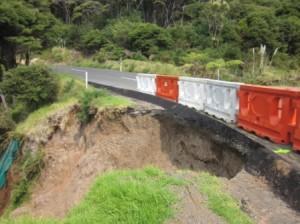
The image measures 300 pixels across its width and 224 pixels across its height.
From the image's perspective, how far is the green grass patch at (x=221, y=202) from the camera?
15.5 feet

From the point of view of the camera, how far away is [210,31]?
149 ft

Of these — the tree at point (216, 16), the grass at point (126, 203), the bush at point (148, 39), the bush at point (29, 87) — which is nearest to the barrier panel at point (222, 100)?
the grass at point (126, 203)

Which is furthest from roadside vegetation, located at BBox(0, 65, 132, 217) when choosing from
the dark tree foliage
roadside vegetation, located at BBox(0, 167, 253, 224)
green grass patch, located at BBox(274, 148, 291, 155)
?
Answer: roadside vegetation, located at BBox(0, 167, 253, 224)

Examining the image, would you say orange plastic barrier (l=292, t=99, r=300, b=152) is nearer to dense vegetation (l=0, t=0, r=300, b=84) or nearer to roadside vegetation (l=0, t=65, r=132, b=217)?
roadside vegetation (l=0, t=65, r=132, b=217)

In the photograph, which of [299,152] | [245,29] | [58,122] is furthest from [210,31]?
[299,152]

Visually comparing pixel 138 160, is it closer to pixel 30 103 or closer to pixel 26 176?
pixel 26 176

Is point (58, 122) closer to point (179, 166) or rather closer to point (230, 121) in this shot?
point (179, 166)

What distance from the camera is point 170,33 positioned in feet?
152

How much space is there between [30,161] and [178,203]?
11.2 metres

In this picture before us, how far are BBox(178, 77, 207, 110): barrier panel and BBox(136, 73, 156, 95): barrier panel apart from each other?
323cm

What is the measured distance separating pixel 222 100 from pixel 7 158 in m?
10.4

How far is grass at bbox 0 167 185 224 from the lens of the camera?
15.5 feet

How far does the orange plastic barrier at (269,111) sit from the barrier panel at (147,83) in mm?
7961

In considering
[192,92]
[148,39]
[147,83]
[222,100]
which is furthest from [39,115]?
[148,39]
